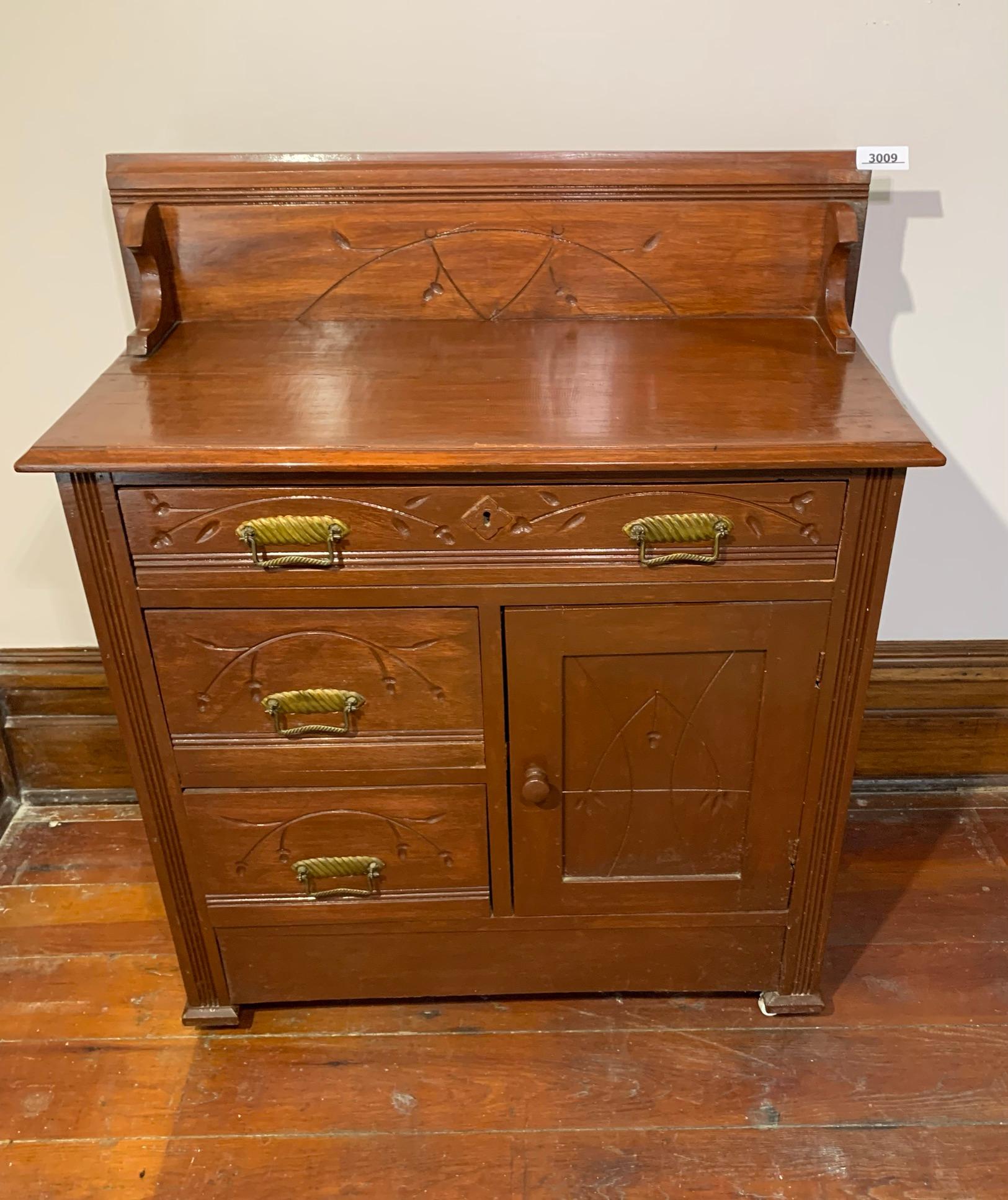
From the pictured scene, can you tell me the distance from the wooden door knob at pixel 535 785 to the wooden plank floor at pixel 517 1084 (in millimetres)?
474

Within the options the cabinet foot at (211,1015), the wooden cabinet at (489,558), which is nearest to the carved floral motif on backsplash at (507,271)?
the wooden cabinet at (489,558)

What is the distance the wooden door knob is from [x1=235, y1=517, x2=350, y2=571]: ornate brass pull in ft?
1.43

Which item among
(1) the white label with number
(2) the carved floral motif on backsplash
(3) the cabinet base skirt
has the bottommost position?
(3) the cabinet base skirt

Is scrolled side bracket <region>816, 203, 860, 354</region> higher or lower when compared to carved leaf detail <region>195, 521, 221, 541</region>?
higher

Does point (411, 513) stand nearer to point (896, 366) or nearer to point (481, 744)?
point (481, 744)

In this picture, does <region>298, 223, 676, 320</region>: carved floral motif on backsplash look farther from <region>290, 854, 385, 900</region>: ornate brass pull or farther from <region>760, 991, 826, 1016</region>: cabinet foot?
<region>760, 991, 826, 1016</region>: cabinet foot

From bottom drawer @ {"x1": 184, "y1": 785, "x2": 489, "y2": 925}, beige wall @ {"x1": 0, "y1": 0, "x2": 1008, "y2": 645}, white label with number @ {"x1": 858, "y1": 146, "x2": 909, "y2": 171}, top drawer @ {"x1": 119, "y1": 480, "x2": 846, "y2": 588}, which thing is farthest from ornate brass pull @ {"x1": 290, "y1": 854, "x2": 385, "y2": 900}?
white label with number @ {"x1": 858, "y1": 146, "x2": 909, "y2": 171}

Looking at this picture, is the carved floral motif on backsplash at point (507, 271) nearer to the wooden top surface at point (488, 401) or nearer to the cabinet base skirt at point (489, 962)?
the wooden top surface at point (488, 401)

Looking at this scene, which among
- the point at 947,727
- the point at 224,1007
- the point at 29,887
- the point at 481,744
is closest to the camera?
the point at 481,744

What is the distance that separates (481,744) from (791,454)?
0.59 metres

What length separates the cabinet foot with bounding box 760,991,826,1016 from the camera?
172 centimetres

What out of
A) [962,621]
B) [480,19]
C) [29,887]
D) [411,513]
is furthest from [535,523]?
[29,887]

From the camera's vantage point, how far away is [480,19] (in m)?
1.51

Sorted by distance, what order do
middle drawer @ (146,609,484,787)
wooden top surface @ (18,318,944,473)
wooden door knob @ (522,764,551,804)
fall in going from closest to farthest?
1. wooden top surface @ (18,318,944,473)
2. middle drawer @ (146,609,484,787)
3. wooden door knob @ (522,764,551,804)
